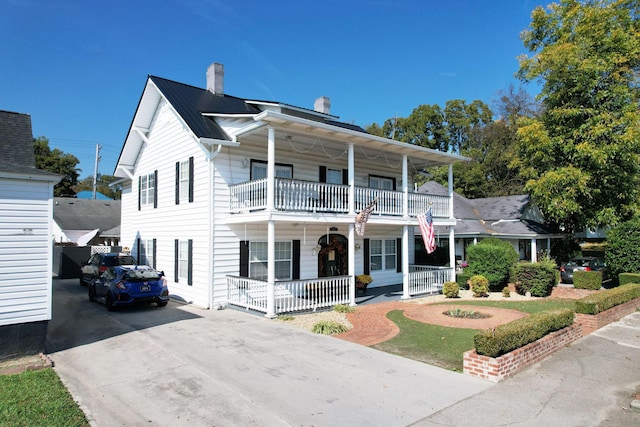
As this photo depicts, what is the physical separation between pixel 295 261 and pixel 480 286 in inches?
322

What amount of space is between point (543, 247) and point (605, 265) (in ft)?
27.9

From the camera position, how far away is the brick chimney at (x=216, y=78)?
1958 cm

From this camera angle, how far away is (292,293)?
13.8 metres

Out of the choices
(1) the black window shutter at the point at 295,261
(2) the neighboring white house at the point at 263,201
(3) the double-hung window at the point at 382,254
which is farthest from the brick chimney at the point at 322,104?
(1) the black window shutter at the point at 295,261

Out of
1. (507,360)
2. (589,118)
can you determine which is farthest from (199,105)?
(589,118)

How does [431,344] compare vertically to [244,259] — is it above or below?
below

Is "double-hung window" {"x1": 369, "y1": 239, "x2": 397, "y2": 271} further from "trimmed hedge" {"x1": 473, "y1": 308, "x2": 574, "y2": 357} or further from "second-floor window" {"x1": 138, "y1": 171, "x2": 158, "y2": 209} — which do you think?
"second-floor window" {"x1": 138, "y1": 171, "x2": 158, "y2": 209}

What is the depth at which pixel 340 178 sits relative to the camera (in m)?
18.0

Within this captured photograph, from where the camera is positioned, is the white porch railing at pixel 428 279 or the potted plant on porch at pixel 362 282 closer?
the potted plant on porch at pixel 362 282

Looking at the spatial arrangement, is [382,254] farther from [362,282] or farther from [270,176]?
[270,176]

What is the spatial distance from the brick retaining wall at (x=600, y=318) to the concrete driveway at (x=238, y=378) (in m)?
6.18

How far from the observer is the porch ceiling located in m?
12.5

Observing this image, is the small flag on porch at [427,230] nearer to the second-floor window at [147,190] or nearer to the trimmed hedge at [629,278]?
the trimmed hedge at [629,278]

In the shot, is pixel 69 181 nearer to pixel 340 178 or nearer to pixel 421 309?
pixel 340 178
